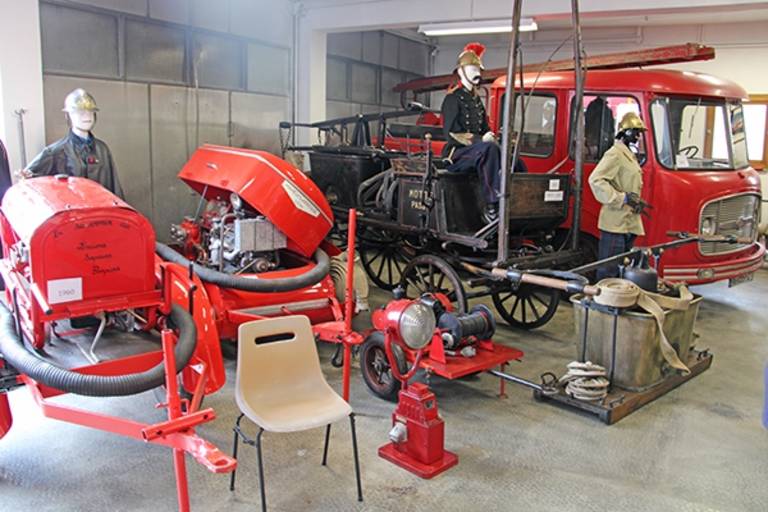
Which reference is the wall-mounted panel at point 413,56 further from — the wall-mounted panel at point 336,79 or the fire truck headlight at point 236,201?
the fire truck headlight at point 236,201

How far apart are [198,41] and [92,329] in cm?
499

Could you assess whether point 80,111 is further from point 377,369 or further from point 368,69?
point 368,69

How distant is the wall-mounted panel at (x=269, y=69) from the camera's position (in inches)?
333

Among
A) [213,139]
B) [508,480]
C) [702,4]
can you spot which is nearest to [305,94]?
[213,139]

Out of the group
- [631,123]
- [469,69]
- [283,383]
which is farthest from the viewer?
[631,123]

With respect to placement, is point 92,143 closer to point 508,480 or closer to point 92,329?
point 92,329

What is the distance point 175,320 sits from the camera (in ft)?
11.3

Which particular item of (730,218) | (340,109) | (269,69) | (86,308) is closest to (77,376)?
(86,308)

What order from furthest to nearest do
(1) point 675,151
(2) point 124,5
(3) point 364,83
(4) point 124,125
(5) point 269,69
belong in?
(3) point 364,83, (5) point 269,69, (4) point 124,125, (2) point 124,5, (1) point 675,151

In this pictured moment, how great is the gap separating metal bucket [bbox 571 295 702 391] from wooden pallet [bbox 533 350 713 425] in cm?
5

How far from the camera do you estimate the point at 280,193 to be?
4789 mm

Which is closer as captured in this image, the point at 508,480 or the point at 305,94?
the point at 508,480

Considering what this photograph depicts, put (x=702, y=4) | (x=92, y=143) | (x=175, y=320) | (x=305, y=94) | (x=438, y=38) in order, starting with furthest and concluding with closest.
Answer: (x=438, y=38) < (x=305, y=94) < (x=702, y=4) < (x=92, y=143) < (x=175, y=320)

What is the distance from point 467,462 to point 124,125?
17.1 ft
